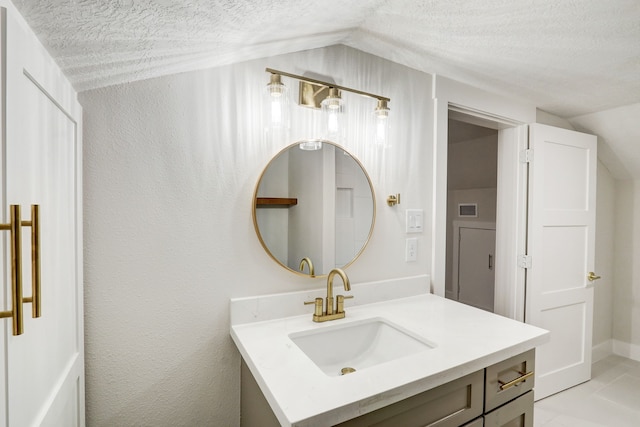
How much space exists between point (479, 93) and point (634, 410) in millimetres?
2296

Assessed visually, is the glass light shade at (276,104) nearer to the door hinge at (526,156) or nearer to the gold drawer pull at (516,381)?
the gold drawer pull at (516,381)

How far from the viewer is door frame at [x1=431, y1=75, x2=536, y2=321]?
1.73 m

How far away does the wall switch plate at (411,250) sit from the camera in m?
1.64

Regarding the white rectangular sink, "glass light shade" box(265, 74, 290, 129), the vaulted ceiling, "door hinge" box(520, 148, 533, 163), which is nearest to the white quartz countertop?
the white rectangular sink

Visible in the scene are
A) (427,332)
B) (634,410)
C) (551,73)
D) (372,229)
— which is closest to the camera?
(427,332)

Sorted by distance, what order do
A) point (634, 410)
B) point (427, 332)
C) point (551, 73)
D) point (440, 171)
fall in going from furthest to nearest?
point (634, 410)
point (440, 171)
point (551, 73)
point (427, 332)

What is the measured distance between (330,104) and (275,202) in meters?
0.49

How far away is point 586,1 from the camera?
3.47 ft

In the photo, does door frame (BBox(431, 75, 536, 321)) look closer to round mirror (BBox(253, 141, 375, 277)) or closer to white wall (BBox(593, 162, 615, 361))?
round mirror (BBox(253, 141, 375, 277))

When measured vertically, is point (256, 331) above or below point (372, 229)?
below

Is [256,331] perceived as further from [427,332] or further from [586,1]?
[586,1]

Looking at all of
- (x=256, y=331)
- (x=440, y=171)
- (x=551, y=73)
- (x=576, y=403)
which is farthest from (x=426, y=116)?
(x=576, y=403)

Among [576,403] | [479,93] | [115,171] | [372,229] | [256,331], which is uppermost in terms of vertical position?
[479,93]

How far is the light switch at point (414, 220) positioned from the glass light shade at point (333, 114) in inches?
22.5
